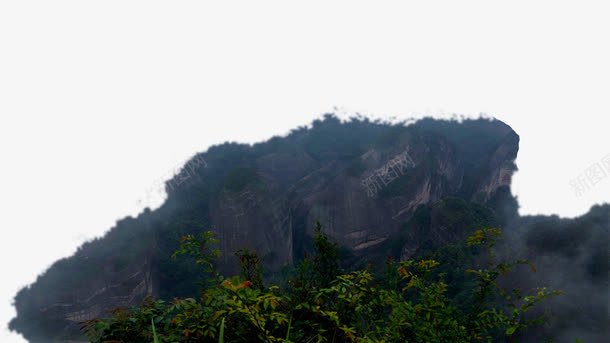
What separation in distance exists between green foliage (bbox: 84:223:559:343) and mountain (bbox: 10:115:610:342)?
17548 mm

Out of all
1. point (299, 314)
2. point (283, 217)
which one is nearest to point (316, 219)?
point (283, 217)

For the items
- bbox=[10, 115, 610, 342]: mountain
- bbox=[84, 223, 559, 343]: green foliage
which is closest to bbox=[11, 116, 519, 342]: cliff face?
bbox=[10, 115, 610, 342]: mountain

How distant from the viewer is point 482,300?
99.1 inches

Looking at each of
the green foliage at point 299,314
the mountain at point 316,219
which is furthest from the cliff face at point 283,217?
the green foliage at point 299,314

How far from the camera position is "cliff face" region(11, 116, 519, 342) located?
2930cm

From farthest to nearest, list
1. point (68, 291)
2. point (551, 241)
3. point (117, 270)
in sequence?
point (117, 270)
point (68, 291)
point (551, 241)

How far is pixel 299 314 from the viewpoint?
2043 mm

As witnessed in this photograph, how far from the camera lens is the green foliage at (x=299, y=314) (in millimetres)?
1783

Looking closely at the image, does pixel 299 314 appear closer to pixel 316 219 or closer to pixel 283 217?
pixel 316 219

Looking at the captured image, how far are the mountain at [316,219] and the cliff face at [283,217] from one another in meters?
0.12

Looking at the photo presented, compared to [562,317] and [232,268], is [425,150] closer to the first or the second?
[232,268]

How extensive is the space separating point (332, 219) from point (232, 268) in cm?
1239

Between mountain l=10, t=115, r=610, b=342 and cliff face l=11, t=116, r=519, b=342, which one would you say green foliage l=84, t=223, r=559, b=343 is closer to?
mountain l=10, t=115, r=610, b=342

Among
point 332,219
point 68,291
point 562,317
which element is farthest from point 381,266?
point 68,291
